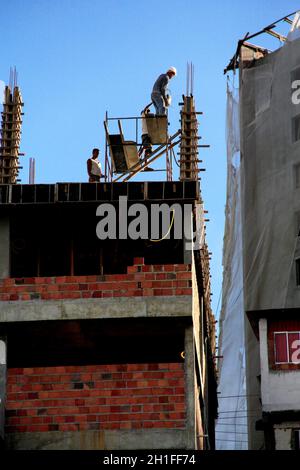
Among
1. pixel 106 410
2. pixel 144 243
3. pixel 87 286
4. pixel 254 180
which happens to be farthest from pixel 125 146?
pixel 254 180

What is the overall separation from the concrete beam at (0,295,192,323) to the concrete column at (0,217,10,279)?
928mm

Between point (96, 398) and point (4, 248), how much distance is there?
3.71 metres

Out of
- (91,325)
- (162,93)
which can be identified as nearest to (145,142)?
(162,93)

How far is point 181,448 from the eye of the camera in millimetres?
23891

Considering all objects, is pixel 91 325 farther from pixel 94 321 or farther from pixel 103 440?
pixel 103 440

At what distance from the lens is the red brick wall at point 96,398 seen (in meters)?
24.2

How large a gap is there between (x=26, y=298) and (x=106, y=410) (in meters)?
2.70

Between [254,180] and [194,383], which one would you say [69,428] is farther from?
[254,180]

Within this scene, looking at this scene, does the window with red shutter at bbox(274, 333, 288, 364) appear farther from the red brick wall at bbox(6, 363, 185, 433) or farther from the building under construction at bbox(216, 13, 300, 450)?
the building under construction at bbox(216, 13, 300, 450)

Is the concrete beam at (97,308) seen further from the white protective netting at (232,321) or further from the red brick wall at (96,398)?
the white protective netting at (232,321)

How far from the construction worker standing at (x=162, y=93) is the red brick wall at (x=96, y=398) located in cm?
839

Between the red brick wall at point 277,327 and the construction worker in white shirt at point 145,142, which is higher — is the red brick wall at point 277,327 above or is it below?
below

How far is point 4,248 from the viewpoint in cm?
2614

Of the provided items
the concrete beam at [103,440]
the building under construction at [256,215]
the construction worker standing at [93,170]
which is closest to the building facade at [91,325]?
the concrete beam at [103,440]
